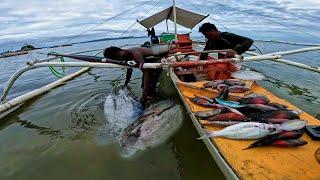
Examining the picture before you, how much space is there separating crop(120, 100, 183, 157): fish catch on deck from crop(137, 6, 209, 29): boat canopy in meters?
8.90

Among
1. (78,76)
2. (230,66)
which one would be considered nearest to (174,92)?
(230,66)

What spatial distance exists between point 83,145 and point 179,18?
35.8ft

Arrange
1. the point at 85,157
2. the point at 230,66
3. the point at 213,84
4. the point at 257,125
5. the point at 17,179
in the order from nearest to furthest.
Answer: the point at 257,125, the point at 17,179, the point at 85,157, the point at 213,84, the point at 230,66

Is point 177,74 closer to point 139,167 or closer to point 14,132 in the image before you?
point 139,167

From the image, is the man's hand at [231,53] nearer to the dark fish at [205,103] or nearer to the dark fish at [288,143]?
the dark fish at [205,103]

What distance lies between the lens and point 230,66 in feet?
26.8

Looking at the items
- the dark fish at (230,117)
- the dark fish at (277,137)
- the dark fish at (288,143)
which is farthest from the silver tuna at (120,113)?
the dark fish at (288,143)

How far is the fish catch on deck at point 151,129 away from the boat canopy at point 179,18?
29.2 feet

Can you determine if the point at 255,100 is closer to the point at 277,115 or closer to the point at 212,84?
the point at 277,115

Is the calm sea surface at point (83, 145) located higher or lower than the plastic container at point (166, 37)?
lower

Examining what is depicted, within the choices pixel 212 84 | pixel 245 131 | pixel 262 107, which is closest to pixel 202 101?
pixel 212 84

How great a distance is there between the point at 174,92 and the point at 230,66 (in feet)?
7.18

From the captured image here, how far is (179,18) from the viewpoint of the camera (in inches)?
617

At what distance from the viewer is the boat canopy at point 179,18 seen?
49.0 feet
